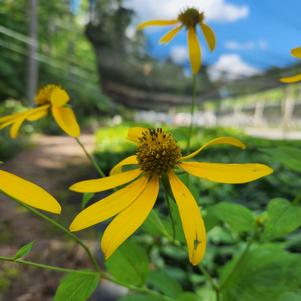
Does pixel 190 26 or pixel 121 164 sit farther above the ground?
pixel 190 26

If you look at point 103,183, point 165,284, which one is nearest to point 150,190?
point 103,183

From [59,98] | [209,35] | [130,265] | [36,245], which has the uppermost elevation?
[209,35]

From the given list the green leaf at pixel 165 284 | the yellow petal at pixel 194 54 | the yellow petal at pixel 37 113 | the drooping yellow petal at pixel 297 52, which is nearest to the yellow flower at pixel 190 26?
the yellow petal at pixel 194 54

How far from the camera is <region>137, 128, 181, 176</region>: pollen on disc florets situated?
553 millimetres

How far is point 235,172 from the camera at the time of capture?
0.46 m

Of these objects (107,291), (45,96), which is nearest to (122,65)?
(107,291)

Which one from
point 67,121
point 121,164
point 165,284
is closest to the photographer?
point 121,164

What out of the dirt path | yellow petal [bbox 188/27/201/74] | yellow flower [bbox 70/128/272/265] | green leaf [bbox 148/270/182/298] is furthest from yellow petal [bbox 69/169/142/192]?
the dirt path

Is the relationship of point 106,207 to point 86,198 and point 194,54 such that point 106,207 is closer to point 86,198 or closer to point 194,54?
point 86,198

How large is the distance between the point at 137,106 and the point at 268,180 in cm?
607

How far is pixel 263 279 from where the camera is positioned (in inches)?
27.7

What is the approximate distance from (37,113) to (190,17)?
38cm

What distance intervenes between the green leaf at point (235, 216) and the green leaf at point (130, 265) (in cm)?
18

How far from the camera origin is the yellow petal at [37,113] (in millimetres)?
732
